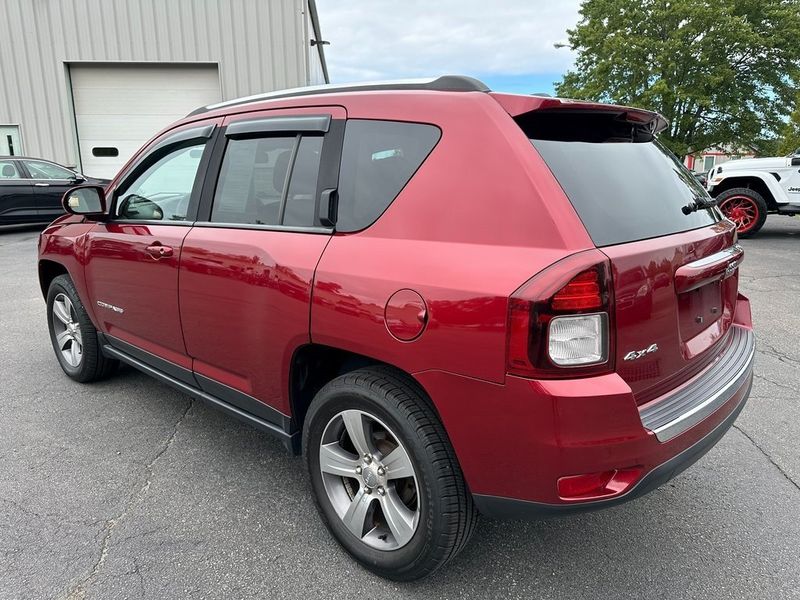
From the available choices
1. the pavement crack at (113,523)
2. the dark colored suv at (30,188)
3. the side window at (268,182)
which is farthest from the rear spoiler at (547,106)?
the dark colored suv at (30,188)

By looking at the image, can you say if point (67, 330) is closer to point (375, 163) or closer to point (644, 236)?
point (375, 163)

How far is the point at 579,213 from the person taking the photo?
5.79 feet

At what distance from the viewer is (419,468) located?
1913mm

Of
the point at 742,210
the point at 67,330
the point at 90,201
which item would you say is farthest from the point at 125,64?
the point at 742,210

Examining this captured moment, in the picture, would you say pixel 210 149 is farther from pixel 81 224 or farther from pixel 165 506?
pixel 165 506

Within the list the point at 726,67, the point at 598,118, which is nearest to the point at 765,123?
the point at 726,67

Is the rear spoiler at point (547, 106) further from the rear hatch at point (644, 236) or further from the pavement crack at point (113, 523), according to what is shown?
the pavement crack at point (113, 523)

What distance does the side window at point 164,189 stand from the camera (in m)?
2.91

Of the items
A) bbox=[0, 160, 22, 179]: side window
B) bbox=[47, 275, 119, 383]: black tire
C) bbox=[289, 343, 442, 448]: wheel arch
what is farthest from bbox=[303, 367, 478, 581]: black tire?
bbox=[0, 160, 22, 179]: side window

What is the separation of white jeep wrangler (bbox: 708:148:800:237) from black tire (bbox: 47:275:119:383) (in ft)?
34.6

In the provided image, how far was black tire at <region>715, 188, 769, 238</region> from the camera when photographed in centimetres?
1045

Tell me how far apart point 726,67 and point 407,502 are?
26990 mm

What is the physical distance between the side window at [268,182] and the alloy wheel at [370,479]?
85 centimetres

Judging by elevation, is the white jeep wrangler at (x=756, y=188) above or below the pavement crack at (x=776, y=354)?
above
